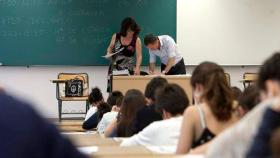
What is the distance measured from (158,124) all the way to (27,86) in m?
6.40

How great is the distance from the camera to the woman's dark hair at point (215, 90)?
8.36 ft

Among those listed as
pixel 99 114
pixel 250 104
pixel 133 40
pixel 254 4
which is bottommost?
pixel 99 114

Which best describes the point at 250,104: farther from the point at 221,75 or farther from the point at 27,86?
the point at 27,86

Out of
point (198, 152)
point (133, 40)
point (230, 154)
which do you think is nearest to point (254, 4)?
point (133, 40)

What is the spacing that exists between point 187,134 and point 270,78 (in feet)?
2.93

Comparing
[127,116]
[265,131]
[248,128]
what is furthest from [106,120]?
[265,131]

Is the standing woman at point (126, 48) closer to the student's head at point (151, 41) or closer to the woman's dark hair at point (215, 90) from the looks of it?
the student's head at point (151, 41)

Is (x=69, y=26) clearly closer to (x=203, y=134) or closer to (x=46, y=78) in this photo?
(x=46, y=78)

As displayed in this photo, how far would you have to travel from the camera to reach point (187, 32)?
29.0ft

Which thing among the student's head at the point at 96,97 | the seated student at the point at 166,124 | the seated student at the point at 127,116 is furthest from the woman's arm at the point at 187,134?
the student's head at the point at 96,97

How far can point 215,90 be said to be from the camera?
2584mm

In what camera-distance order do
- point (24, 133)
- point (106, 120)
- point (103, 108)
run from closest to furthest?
point (24, 133)
point (106, 120)
point (103, 108)

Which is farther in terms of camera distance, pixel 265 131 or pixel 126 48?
pixel 126 48

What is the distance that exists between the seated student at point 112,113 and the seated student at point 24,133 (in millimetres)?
3785
